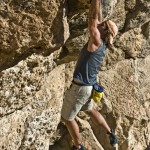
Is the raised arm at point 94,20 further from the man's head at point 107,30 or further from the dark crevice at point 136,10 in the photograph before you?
the dark crevice at point 136,10

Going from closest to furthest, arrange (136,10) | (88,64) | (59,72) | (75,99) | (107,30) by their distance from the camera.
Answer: (107,30) → (88,64) → (75,99) → (59,72) → (136,10)

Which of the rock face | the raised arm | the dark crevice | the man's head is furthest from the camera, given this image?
the dark crevice

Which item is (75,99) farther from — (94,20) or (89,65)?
(94,20)

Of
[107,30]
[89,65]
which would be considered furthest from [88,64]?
[107,30]

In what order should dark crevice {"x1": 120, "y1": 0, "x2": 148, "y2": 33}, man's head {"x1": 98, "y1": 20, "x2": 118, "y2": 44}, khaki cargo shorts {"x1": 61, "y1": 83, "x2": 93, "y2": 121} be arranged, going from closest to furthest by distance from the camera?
1. man's head {"x1": 98, "y1": 20, "x2": 118, "y2": 44}
2. khaki cargo shorts {"x1": 61, "y1": 83, "x2": 93, "y2": 121}
3. dark crevice {"x1": 120, "y1": 0, "x2": 148, "y2": 33}

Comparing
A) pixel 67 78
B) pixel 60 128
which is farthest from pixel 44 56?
pixel 60 128

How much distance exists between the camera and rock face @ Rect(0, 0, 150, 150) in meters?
5.09

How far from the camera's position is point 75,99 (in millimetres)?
6492

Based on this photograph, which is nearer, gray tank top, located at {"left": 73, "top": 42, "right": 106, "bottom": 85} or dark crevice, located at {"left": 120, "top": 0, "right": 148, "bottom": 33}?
gray tank top, located at {"left": 73, "top": 42, "right": 106, "bottom": 85}

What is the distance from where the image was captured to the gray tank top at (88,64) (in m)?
6.09

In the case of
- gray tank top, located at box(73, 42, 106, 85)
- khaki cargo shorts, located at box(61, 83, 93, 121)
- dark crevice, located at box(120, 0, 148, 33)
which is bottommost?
khaki cargo shorts, located at box(61, 83, 93, 121)

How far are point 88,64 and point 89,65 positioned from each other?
0.03 m

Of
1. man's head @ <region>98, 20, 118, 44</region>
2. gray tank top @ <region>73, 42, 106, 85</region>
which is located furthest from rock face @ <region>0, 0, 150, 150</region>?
gray tank top @ <region>73, 42, 106, 85</region>

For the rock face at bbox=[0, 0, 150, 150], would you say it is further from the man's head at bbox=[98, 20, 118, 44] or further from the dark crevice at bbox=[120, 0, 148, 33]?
the man's head at bbox=[98, 20, 118, 44]
